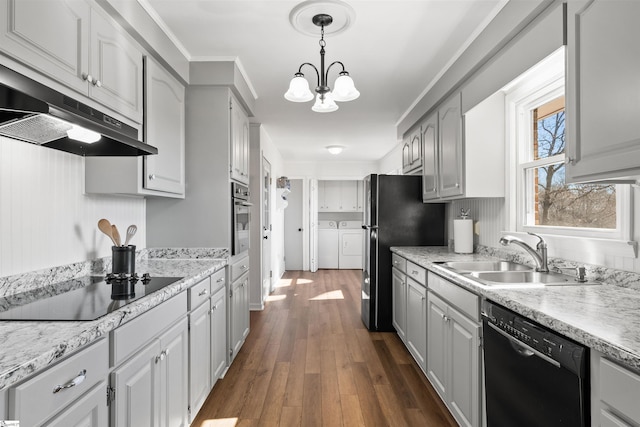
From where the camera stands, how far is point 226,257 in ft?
9.16

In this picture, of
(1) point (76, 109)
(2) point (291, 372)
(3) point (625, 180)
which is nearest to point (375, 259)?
(2) point (291, 372)

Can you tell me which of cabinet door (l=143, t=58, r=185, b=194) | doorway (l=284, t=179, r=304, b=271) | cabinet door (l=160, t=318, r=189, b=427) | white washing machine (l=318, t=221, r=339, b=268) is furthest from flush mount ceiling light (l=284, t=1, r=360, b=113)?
white washing machine (l=318, t=221, r=339, b=268)

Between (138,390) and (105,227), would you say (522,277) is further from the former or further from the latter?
(105,227)

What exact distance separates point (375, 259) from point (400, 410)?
1.69 m

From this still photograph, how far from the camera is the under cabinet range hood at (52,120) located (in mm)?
1106

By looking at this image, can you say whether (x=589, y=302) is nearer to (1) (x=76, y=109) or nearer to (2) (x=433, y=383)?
(2) (x=433, y=383)

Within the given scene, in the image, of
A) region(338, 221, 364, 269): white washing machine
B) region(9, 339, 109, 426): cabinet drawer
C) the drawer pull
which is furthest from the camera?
region(338, 221, 364, 269): white washing machine

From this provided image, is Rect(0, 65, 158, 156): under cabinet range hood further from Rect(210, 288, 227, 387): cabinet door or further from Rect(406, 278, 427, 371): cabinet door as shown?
Rect(406, 278, 427, 371): cabinet door

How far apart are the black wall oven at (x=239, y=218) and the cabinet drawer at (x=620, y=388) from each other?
7.78ft

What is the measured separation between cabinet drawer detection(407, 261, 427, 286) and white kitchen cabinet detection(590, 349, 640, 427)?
1548 mm

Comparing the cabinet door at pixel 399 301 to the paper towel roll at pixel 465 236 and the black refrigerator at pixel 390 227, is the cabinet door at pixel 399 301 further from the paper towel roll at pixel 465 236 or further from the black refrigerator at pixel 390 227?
the paper towel roll at pixel 465 236

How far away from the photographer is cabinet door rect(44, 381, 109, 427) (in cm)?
98

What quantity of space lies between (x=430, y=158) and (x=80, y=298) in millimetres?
2960

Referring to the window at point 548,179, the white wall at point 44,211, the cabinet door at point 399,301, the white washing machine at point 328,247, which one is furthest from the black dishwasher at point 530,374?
the white washing machine at point 328,247
